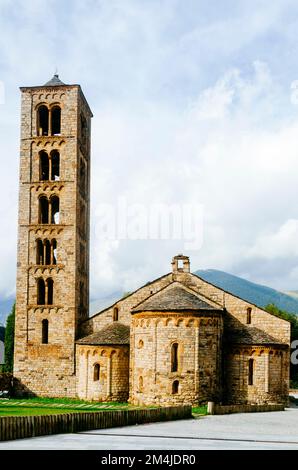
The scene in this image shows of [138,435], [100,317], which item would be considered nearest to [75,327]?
[100,317]

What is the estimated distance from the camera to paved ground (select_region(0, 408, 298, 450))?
24.5 m

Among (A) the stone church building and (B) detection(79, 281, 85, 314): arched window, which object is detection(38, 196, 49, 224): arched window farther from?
(B) detection(79, 281, 85, 314): arched window

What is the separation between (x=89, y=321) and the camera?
51.9 meters

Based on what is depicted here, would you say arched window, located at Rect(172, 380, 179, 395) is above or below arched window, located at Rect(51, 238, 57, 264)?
below

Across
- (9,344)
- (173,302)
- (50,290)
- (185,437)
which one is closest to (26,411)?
(173,302)

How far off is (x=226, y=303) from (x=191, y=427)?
743 inches

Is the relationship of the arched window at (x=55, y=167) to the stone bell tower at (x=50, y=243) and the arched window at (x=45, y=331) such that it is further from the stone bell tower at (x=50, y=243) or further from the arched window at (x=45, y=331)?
the arched window at (x=45, y=331)

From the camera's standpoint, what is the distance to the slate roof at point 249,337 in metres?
→ 47.2

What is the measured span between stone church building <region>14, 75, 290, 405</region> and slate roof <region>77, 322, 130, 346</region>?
0.24 feet

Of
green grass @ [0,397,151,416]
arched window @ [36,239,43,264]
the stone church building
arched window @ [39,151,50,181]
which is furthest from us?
arched window @ [39,151,50,181]

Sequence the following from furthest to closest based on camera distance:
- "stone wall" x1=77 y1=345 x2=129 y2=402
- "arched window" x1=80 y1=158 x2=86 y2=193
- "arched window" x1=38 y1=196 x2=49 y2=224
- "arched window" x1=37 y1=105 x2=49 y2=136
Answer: "arched window" x1=80 y1=158 x2=86 y2=193 < "arched window" x1=37 y1=105 x2=49 y2=136 < "arched window" x1=38 y1=196 x2=49 y2=224 < "stone wall" x1=77 y1=345 x2=129 y2=402

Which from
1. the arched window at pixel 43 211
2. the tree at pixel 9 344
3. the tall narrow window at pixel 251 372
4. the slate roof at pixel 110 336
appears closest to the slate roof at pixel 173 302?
the slate roof at pixel 110 336

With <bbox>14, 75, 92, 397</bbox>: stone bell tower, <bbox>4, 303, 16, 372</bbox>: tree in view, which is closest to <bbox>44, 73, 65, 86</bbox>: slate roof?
<bbox>14, 75, 92, 397</bbox>: stone bell tower

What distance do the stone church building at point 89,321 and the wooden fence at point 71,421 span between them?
9681 millimetres
